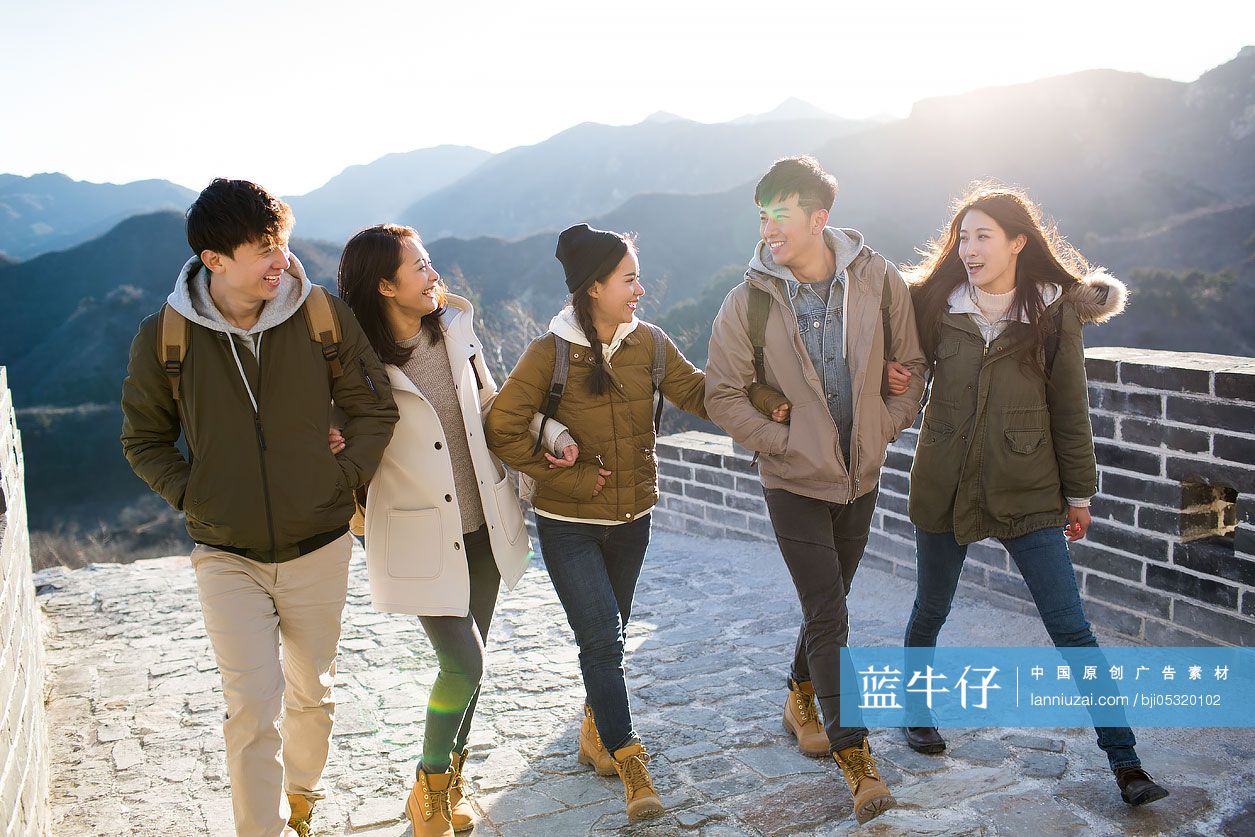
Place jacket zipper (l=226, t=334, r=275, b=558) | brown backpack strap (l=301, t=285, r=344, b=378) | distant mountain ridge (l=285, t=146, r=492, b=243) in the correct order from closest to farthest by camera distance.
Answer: jacket zipper (l=226, t=334, r=275, b=558) → brown backpack strap (l=301, t=285, r=344, b=378) → distant mountain ridge (l=285, t=146, r=492, b=243)

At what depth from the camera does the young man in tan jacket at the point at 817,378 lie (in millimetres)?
2990

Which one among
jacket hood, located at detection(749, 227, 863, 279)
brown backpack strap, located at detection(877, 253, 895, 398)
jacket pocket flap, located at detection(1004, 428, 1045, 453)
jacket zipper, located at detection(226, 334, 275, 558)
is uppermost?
jacket hood, located at detection(749, 227, 863, 279)

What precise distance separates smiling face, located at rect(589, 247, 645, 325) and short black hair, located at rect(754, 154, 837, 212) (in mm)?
499

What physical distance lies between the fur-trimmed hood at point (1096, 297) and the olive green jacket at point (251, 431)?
2.24 metres

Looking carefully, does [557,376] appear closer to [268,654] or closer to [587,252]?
[587,252]

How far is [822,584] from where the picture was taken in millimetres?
2990

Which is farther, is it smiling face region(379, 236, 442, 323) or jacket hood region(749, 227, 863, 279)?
jacket hood region(749, 227, 863, 279)

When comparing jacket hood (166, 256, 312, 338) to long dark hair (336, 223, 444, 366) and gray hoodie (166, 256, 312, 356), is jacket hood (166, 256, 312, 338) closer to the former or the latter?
gray hoodie (166, 256, 312, 356)

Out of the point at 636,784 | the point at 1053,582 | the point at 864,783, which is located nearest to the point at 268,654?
the point at 636,784

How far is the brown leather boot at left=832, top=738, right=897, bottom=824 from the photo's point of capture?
2.80 meters

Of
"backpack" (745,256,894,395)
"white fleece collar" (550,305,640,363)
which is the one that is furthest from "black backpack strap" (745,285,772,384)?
"white fleece collar" (550,305,640,363)

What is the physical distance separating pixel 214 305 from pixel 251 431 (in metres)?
0.36

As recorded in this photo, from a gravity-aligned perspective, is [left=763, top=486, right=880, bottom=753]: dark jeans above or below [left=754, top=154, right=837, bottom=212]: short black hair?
below

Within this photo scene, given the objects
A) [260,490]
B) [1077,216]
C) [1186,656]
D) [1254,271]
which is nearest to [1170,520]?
[1186,656]
